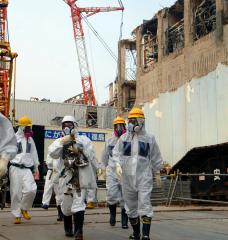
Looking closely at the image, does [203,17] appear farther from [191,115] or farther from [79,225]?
[79,225]

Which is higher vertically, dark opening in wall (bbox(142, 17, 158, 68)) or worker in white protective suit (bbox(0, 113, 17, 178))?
dark opening in wall (bbox(142, 17, 158, 68))

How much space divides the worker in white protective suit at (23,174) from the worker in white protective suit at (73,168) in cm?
225

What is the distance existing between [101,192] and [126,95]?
78.1 feet

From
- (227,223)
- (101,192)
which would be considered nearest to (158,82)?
(101,192)

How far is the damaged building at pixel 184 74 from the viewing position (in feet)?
86.9

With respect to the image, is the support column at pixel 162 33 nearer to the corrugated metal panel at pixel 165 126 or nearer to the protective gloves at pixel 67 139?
the corrugated metal panel at pixel 165 126

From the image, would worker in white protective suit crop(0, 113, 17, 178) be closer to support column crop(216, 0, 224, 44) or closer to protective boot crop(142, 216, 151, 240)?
protective boot crop(142, 216, 151, 240)

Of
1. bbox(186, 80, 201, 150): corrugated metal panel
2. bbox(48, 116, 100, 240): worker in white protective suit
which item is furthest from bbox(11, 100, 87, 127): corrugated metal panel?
bbox(48, 116, 100, 240): worker in white protective suit

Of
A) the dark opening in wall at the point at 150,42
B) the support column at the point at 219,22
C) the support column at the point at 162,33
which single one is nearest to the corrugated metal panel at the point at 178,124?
the support column at the point at 162,33

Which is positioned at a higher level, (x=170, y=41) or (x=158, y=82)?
(x=170, y=41)

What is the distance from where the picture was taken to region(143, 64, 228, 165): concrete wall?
25.8 m

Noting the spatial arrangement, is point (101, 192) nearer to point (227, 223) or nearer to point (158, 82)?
point (227, 223)

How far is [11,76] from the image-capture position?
2420 cm

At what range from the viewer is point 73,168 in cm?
729
